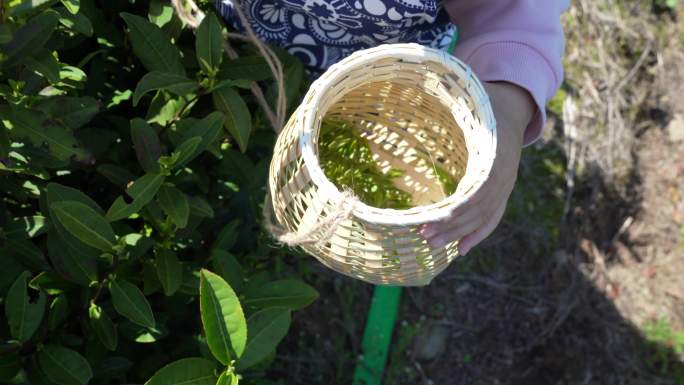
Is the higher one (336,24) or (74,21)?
(74,21)

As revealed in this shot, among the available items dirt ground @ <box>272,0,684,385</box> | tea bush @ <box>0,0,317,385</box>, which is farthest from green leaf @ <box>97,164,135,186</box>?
dirt ground @ <box>272,0,684,385</box>

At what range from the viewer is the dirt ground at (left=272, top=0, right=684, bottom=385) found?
73.7 inches

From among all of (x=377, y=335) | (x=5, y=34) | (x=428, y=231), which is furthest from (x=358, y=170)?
(x=377, y=335)

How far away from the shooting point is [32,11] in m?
0.77

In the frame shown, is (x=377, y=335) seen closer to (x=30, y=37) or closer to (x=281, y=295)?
(x=281, y=295)

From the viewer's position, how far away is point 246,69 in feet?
3.14

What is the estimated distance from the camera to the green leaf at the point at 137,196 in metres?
0.84

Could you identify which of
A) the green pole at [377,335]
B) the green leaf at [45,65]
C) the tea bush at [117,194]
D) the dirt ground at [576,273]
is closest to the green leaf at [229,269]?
the tea bush at [117,194]

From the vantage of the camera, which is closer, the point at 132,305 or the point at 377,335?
the point at 132,305

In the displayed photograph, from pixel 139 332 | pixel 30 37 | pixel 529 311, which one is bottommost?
pixel 529 311

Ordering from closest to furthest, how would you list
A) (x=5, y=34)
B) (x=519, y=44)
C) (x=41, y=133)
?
(x=5, y=34) < (x=41, y=133) < (x=519, y=44)

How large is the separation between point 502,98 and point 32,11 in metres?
0.61

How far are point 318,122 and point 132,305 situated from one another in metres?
0.32

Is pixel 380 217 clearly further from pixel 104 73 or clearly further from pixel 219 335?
pixel 104 73
